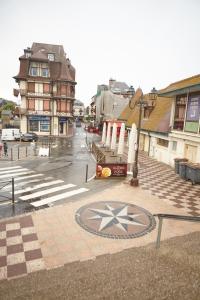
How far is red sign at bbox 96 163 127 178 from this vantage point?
48.6 ft

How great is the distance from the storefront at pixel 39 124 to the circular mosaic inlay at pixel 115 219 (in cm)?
3471

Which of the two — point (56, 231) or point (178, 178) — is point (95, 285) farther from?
point (178, 178)

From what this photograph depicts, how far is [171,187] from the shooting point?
1355 cm

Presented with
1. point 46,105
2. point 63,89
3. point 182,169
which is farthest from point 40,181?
point 63,89

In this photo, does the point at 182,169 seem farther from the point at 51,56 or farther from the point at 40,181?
the point at 51,56

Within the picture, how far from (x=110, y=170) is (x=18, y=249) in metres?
9.22

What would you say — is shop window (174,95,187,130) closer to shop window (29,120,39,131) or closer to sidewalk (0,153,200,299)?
sidewalk (0,153,200,299)

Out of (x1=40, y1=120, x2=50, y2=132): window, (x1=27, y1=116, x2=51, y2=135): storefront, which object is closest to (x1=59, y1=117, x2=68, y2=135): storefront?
(x1=27, y1=116, x2=51, y2=135): storefront

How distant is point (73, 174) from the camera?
52.7 feet

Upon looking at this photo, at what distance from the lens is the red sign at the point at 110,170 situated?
48.6 feet

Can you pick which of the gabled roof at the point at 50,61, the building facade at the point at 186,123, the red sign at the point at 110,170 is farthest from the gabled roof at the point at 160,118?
the gabled roof at the point at 50,61

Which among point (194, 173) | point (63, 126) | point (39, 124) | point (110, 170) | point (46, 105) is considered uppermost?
point (46, 105)

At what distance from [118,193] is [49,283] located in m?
7.60

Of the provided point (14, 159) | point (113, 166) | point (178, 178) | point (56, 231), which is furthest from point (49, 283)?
point (14, 159)
